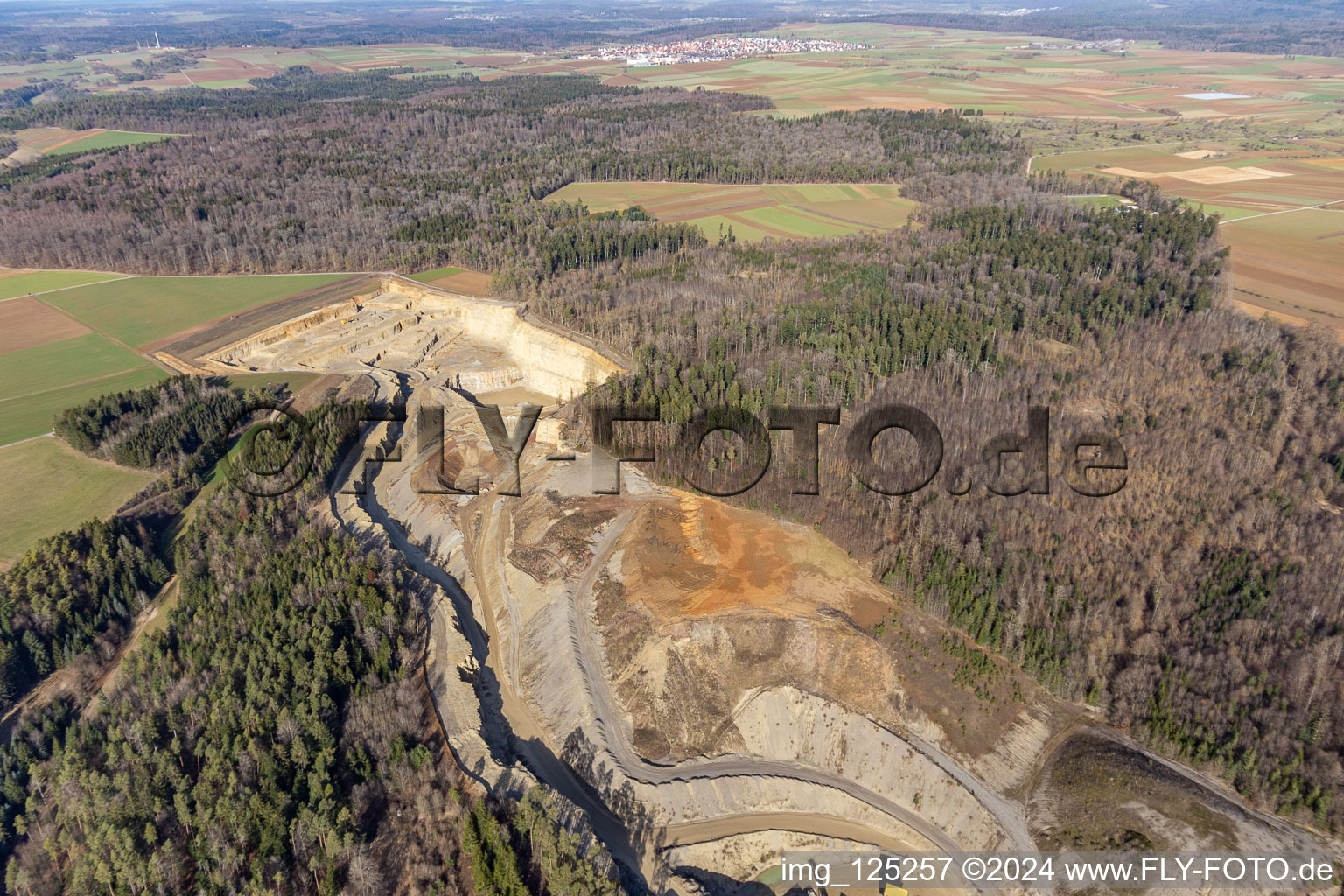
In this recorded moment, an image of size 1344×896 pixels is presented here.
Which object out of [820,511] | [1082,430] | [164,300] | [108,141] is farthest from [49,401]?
[108,141]

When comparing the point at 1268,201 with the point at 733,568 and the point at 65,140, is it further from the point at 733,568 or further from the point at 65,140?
the point at 65,140

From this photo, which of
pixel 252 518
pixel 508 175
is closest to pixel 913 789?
pixel 252 518

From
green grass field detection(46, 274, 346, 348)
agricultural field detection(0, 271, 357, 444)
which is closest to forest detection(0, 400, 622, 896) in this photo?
agricultural field detection(0, 271, 357, 444)

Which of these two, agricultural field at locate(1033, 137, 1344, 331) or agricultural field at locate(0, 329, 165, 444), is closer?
agricultural field at locate(0, 329, 165, 444)

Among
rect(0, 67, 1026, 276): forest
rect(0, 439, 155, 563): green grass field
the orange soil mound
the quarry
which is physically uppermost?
rect(0, 67, 1026, 276): forest

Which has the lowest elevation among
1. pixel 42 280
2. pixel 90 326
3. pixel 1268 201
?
pixel 90 326

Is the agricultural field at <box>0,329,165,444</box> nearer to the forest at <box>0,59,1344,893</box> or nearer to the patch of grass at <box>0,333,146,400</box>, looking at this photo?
the patch of grass at <box>0,333,146,400</box>

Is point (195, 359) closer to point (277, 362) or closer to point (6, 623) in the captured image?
point (277, 362)

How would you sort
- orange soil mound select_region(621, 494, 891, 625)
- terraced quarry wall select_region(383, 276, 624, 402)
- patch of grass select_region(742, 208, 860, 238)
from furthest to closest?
patch of grass select_region(742, 208, 860, 238) → terraced quarry wall select_region(383, 276, 624, 402) → orange soil mound select_region(621, 494, 891, 625)
